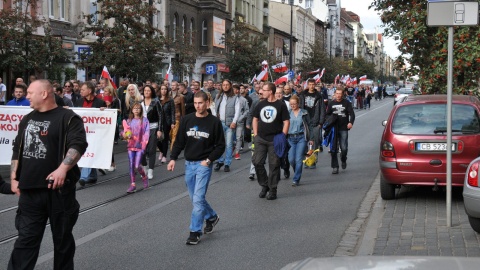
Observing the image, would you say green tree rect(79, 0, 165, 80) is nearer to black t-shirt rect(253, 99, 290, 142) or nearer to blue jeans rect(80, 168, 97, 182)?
blue jeans rect(80, 168, 97, 182)

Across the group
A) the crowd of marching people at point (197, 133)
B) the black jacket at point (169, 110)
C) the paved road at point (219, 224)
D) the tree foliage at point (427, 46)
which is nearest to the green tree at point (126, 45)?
the crowd of marching people at point (197, 133)

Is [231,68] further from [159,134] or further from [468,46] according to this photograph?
[159,134]

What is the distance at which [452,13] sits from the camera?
8.52m

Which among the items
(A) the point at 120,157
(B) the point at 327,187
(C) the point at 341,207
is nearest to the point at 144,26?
(A) the point at 120,157

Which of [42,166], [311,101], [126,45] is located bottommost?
[42,166]

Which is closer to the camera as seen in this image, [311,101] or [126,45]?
[311,101]

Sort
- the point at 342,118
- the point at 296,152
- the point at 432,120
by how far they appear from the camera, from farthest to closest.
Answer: the point at 342,118 → the point at 296,152 → the point at 432,120

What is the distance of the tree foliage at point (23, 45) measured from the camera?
2133 centimetres

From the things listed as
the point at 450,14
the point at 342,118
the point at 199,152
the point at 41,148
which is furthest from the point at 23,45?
the point at 41,148

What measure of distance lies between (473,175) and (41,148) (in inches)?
185

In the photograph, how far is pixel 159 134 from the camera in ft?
43.6

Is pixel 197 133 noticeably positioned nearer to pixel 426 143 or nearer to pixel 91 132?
pixel 426 143

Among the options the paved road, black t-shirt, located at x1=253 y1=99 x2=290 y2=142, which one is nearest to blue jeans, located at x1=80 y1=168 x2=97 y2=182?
the paved road

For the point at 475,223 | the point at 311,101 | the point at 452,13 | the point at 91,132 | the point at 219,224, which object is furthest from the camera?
the point at 311,101
